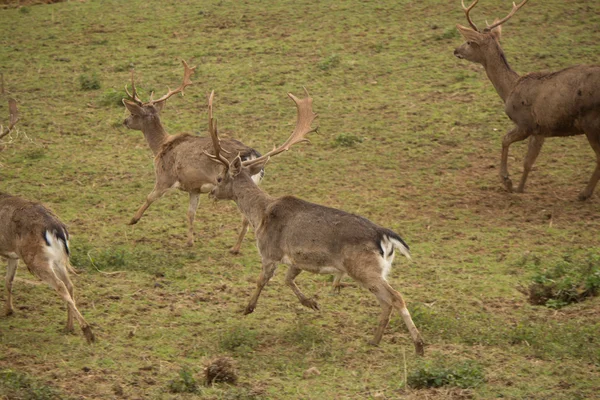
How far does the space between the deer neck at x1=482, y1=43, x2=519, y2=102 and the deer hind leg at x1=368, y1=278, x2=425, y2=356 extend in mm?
6005

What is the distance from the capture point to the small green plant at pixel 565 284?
30.5ft

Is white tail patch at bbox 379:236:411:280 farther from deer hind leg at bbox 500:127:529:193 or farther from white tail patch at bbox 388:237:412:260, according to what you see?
deer hind leg at bbox 500:127:529:193

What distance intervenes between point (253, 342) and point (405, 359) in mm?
1402

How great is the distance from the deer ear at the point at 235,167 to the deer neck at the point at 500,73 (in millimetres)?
5036

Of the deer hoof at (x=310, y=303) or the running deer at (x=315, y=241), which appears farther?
the deer hoof at (x=310, y=303)

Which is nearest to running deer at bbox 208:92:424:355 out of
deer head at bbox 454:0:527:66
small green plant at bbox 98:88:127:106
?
deer head at bbox 454:0:527:66

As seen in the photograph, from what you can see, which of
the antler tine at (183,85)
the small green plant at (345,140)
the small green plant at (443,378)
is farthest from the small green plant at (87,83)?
the small green plant at (443,378)

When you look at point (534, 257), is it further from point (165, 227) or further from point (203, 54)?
point (203, 54)

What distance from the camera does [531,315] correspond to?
29.7ft

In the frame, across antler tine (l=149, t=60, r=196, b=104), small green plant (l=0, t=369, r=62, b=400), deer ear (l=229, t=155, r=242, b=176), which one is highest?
antler tine (l=149, t=60, r=196, b=104)

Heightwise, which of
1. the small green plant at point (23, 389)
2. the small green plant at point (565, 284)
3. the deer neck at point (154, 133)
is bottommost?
the small green plant at point (565, 284)

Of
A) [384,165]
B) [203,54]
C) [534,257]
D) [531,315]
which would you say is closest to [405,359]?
[531,315]

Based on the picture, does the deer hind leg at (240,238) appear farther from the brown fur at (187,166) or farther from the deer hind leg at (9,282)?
the deer hind leg at (9,282)

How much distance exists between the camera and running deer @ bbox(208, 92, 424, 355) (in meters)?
8.17
